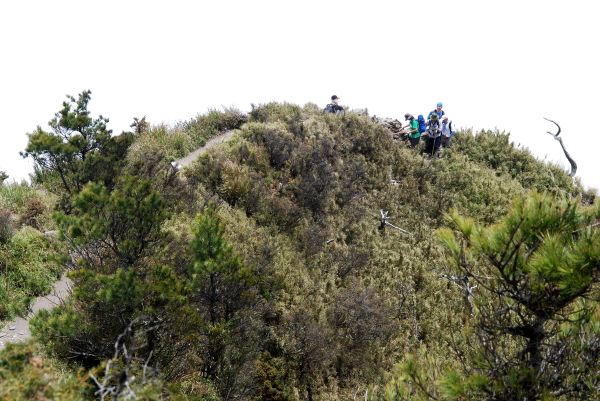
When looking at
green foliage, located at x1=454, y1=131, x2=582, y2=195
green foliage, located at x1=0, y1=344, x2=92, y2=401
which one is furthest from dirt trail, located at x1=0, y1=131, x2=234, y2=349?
green foliage, located at x1=454, y1=131, x2=582, y2=195

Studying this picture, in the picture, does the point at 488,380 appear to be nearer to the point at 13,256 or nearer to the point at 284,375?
the point at 284,375

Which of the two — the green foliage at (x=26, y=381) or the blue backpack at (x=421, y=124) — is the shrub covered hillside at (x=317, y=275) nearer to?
the green foliage at (x=26, y=381)

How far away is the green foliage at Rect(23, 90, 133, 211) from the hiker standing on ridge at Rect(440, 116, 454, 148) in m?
15.2

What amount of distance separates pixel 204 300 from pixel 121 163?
17.1 ft

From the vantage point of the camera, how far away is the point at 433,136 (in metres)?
22.6

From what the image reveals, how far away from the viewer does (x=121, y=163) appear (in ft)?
41.5

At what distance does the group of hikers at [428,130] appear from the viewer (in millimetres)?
22547

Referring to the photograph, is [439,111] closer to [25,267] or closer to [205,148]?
[205,148]

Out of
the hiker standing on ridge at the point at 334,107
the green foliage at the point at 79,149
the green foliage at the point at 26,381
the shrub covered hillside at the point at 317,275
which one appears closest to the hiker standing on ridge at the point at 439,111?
the shrub covered hillside at the point at 317,275

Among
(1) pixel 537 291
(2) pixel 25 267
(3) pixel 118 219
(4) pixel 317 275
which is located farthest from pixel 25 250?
(1) pixel 537 291

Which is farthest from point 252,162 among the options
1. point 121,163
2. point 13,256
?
point 13,256

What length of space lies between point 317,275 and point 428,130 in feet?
35.4

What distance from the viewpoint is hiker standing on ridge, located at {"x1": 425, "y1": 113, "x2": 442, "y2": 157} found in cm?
2239

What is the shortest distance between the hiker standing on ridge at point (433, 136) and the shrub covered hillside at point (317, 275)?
76cm
